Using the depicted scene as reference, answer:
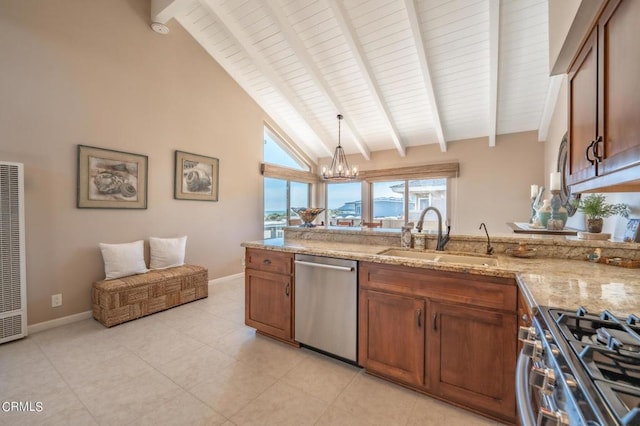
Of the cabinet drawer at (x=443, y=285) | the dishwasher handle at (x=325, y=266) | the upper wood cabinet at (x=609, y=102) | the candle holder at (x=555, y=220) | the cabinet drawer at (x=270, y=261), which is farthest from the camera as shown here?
the candle holder at (x=555, y=220)

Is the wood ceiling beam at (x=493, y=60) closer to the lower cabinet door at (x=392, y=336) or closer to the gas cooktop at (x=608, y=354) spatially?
the lower cabinet door at (x=392, y=336)

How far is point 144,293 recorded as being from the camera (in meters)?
3.06

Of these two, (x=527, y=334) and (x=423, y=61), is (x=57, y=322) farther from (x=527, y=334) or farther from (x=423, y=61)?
(x=423, y=61)

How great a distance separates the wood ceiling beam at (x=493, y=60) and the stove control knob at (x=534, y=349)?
348 centimetres

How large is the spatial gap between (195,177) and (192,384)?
3.02 meters

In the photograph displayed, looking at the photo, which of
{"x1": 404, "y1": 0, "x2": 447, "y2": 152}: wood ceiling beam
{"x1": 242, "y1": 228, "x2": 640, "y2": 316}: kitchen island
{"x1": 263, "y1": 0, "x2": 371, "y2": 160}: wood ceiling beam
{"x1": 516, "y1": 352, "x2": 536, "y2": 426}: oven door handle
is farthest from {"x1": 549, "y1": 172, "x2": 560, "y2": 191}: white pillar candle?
{"x1": 263, "y1": 0, "x2": 371, "y2": 160}: wood ceiling beam

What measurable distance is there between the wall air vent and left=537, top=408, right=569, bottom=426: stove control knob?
3.82m

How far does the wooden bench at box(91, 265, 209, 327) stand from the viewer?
2838mm

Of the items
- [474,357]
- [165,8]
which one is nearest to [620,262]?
[474,357]

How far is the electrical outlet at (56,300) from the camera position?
2857 mm

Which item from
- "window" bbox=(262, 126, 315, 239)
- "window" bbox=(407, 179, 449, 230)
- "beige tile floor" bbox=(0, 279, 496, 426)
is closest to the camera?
"beige tile floor" bbox=(0, 279, 496, 426)

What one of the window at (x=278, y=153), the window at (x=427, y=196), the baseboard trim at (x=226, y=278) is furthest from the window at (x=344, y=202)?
the baseboard trim at (x=226, y=278)

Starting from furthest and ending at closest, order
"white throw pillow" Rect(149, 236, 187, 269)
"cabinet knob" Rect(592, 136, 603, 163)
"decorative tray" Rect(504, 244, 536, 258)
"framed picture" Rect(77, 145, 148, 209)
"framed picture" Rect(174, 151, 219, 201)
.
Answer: "framed picture" Rect(174, 151, 219, 201) → "white throw pillow" Rect(149, 236, 187, 269) → "framed picture" Rect(77, 145, 148, 209) → "decorative tray" Rect(504, 244, 536, 258) → "cabinet knob" Rect(592, 136, 603, 163)

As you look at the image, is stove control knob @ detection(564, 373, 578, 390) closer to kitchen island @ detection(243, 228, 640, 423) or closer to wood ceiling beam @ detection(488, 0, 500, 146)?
kitchen island @ detection(243, 228, 640, 423)
